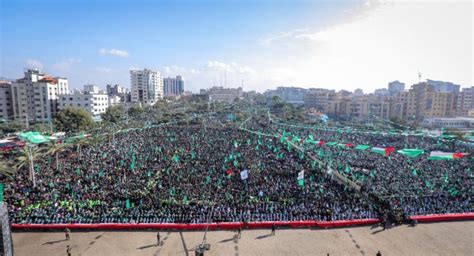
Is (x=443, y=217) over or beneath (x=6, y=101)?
beneath

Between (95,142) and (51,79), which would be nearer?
(95,142)

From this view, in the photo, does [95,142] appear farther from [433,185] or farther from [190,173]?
[433,185]

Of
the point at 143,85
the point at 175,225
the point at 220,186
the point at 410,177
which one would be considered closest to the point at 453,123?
the point at 410,177

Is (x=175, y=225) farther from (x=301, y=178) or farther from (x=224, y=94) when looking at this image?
(x=224, y=94)

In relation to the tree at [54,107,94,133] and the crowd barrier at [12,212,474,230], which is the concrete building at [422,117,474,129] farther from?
the tree at [54,107,94,133]

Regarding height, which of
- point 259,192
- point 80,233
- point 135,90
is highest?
point 135,90

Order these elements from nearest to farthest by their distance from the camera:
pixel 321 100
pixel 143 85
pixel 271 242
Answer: pixel 271 242
pixel 321 100
pixel 143 85

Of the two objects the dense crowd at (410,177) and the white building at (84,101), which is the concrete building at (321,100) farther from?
the white building at (84,101)

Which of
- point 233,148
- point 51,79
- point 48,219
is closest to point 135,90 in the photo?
point 51,79
